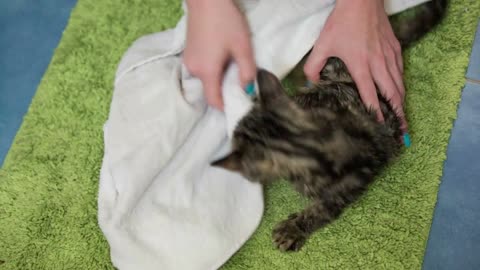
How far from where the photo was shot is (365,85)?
1250mm

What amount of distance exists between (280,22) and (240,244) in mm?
641

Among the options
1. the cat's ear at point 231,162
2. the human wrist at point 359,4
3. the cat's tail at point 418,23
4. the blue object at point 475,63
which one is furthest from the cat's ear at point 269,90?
the blue object at point 475,63

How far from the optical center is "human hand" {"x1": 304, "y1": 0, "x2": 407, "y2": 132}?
4.18 feet

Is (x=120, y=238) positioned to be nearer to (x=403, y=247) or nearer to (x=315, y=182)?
(x=315, y=182)

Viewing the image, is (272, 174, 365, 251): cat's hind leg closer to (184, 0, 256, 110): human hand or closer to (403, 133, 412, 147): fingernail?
(403, 133, 412, 147): fingernail

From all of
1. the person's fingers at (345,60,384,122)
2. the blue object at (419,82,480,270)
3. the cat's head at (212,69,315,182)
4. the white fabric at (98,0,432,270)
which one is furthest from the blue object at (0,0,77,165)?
the blue object at (419,82,480,270)

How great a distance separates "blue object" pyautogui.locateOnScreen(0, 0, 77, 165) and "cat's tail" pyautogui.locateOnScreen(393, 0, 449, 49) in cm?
115

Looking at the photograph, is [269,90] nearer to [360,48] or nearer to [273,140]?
[273,140]

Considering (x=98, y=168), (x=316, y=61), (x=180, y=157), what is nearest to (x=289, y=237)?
(x=180, y=157)

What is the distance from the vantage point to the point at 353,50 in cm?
128

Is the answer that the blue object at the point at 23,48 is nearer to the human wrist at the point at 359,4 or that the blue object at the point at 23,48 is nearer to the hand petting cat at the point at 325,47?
the hand petting cat at the point at 325,47

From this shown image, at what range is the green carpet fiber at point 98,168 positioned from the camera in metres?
1.35

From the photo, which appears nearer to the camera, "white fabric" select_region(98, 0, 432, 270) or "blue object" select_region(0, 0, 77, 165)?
"white fabric" select_region(98, 0, 432, 270)

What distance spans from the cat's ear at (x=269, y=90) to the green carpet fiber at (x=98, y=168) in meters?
0.44
